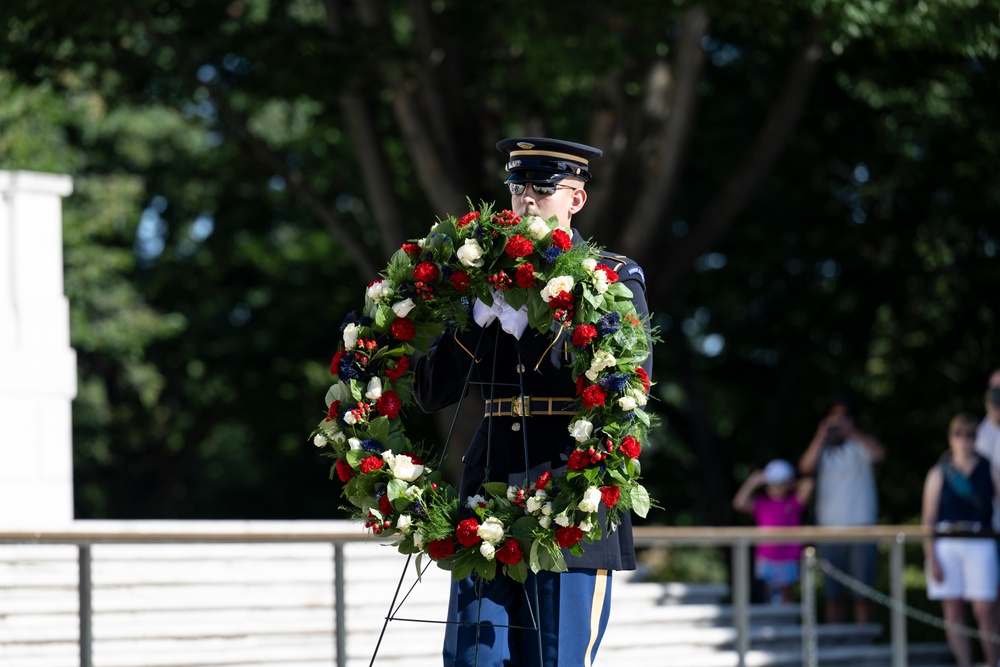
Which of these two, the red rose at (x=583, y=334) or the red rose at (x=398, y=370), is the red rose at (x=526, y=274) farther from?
the red rose at (x=398, y=370)

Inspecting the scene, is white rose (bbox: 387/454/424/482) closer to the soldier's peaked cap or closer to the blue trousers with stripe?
the blue trousers with stripe

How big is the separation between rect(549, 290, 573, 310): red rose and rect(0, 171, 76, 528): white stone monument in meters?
7.90

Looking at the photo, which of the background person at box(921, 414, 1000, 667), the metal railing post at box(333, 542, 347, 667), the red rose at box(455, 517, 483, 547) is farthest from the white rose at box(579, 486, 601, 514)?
the background person at box(921, 414, 1000, 667)

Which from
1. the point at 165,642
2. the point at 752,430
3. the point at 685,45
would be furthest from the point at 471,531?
the point at 752,430

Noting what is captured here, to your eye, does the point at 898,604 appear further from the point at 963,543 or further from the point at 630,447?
the point at 630,447

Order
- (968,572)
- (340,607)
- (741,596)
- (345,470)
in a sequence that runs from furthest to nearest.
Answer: (968,572) < (741,596) < (340,607) < (345,470)

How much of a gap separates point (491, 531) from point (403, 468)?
34 cm

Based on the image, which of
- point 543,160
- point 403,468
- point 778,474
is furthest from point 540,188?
point 778,474

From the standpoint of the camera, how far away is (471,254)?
4.30 metres

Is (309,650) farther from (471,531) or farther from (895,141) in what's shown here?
(895,141)

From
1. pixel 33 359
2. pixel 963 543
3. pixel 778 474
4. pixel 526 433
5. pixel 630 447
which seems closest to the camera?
pixel 630 447

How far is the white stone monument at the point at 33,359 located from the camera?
11.2 m

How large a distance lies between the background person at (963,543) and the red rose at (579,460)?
5.63m

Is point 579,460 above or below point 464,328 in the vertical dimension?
below
